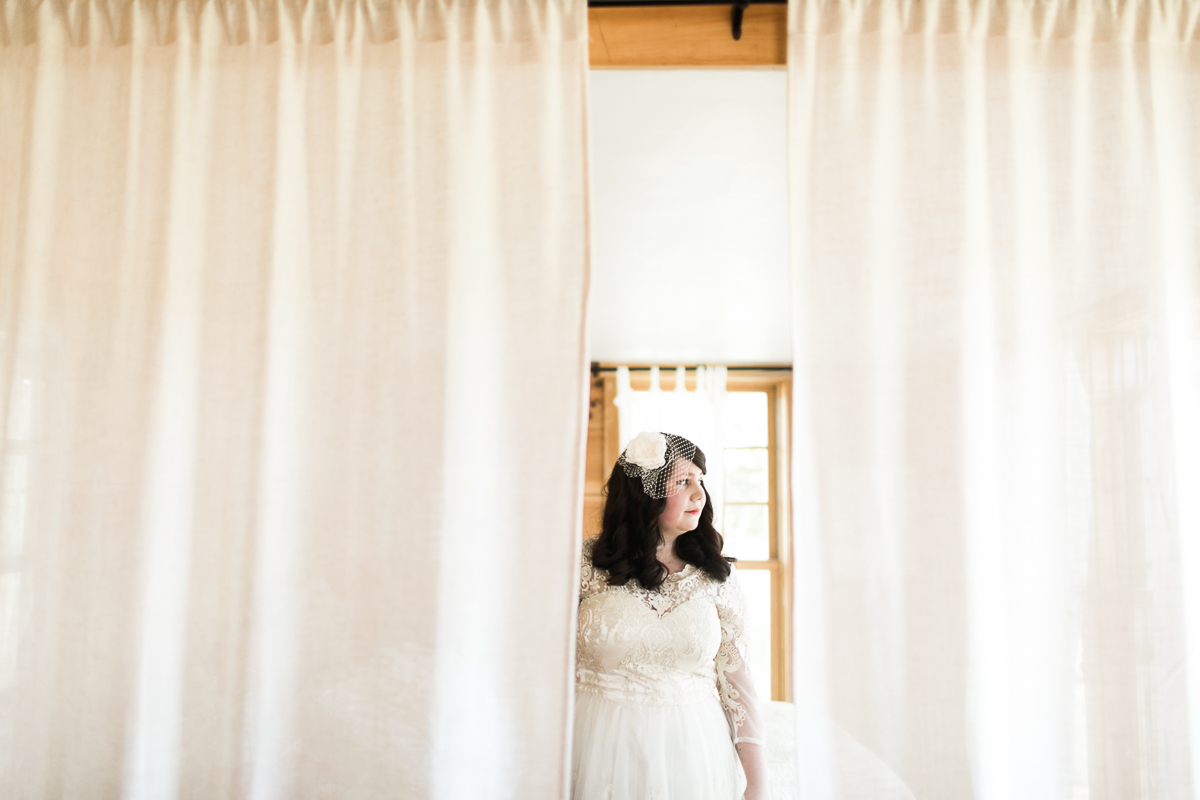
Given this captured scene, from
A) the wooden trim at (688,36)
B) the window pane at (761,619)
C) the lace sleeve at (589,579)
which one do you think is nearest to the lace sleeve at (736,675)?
the lace sleeve at (589,579)

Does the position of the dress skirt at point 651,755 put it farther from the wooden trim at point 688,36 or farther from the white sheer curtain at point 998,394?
the wooden trim at point 688,36

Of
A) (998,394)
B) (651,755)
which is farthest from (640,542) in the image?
(998,394)

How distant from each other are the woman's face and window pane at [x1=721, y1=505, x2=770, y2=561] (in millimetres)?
4385

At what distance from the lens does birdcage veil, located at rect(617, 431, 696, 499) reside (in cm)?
206

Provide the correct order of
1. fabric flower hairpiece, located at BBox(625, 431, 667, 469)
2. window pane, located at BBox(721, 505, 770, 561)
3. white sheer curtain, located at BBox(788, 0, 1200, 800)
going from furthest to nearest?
1. window pane, located at BBox(721, 505, 770, 561)
2. fabric flower hairpiece, located at BBox(625, 431, 667, 469)
3. white sheer curtain, located at BBox(788, 0, 1200, 800)

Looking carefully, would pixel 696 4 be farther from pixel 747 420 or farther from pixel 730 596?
pixel 747 420

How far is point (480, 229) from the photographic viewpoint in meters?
1.58

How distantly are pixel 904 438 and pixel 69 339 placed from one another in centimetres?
167

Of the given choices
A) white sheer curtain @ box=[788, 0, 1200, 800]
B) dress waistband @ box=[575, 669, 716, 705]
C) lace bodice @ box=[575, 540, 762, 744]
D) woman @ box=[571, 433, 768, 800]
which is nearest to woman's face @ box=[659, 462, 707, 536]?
woman @ box=[571, 433, 768, 800]

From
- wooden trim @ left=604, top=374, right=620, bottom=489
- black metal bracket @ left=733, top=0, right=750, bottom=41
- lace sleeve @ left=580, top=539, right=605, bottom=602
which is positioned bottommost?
lace sleeve @ left=580, top=539, right=605, bottom=602

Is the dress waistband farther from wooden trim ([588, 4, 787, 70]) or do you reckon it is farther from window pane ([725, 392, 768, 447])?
window pane ([725, 392, 768, 447])

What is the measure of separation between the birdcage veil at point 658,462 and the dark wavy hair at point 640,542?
0.02 m

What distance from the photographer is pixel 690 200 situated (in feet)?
8.34

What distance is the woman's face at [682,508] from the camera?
2.03 m
